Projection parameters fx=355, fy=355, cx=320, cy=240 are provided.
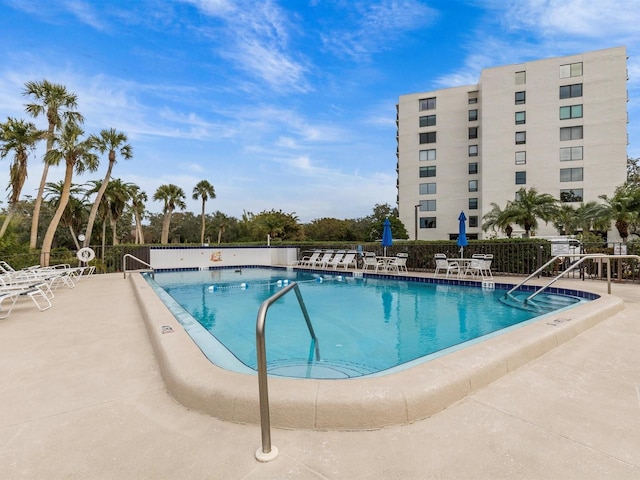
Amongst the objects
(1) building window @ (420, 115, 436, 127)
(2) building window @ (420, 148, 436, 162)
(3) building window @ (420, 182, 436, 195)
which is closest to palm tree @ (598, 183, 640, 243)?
(3) building window @ (420, 182, 436, 195)

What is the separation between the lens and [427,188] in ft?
127

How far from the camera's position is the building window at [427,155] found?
38.4 meters

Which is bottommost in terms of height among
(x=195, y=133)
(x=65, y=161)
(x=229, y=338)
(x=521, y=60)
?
(x=229, y=338)

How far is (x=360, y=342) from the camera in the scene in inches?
224

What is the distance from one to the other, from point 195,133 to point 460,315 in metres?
17.6

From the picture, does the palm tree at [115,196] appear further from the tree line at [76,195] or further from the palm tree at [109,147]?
the palm tree at [109,147]

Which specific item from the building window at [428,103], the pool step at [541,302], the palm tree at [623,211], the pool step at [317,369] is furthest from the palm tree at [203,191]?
the pool step at [317,369]

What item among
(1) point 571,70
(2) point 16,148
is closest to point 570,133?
(1) point 571,70

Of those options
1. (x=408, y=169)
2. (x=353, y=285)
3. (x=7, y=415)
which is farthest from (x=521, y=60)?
(x=7, y=415)

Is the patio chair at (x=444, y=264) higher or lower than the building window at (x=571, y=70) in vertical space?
lower

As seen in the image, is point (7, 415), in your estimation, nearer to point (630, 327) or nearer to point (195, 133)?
point (630, 327)

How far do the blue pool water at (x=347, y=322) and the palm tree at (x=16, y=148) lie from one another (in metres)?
10.6

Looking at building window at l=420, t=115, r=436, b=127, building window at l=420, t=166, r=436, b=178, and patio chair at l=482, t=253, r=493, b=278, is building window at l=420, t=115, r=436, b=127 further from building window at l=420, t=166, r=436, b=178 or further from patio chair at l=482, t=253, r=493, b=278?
patio chair at l=482, t=253, r=493, b=278

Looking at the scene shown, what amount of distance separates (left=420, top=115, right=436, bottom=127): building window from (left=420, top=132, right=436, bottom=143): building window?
0.97m
